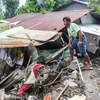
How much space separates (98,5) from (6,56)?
6645mm

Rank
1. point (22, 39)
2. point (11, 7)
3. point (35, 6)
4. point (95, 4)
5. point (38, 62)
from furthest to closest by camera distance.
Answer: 1. point (11, 7)
2. point (35, 6)
3. point (95, 4)
4. point (22, 39)
5. point (38, 62)

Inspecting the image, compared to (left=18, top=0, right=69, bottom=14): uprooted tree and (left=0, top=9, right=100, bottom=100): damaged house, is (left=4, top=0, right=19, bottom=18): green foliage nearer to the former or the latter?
(left=18, top=0, right=69, bottom=14): uprooted tree

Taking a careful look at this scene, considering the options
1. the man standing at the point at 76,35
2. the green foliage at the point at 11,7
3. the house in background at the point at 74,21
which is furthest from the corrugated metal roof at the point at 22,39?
the green foliage at the point at 11,7

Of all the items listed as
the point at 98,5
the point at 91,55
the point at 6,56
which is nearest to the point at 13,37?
the point at 6,56

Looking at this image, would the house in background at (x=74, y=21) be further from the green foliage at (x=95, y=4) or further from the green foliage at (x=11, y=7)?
the green foliage at (x=11, y=7)

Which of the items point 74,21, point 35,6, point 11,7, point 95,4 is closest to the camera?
point 74,21

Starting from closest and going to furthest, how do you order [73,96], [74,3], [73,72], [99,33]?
[73,96] → [73,72] → [99,33] → [74,3]

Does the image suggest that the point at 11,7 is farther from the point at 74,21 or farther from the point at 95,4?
the point at 74,21

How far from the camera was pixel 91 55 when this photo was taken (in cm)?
780

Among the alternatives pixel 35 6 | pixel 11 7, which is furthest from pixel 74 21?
pixel 11 7

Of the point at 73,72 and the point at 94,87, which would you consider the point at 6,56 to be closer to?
the point at 73,72

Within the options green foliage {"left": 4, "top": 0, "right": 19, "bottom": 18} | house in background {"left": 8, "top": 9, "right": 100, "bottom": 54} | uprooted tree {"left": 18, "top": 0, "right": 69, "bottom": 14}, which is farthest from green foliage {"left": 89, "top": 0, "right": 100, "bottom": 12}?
green foliage {"left": 4, "top": 0, "right": 19, "bottom": 18}

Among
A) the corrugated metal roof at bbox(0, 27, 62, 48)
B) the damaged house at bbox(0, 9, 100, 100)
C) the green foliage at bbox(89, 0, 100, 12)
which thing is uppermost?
the green foliage at bbox(89, 0, 100, 12)

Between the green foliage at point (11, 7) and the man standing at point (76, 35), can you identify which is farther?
the green foliage at point (11, 7)
